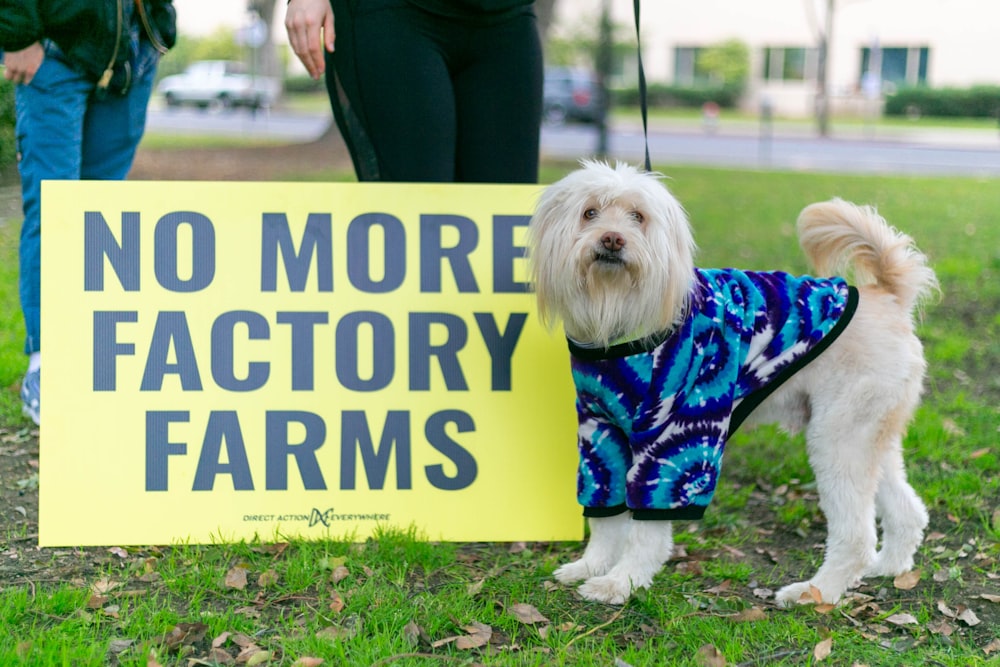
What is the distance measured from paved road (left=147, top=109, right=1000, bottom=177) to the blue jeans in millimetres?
12332

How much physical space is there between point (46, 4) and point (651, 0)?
41.8 meters

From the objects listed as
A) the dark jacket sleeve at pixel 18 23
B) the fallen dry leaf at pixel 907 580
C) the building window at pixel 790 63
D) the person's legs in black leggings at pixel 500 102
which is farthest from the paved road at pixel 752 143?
the fallen dry leaf at pixel 907 580

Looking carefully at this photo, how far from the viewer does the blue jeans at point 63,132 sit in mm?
3918

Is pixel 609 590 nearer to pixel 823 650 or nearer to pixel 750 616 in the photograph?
pixel 750 616

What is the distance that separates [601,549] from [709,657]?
2.20ft

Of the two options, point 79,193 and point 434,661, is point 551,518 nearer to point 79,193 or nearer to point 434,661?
point 434,661

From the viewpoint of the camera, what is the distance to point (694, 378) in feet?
10.1

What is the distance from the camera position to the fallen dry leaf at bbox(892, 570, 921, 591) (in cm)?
335

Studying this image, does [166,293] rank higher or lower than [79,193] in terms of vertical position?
lower

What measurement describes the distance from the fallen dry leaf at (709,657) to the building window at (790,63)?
4149 centimetres

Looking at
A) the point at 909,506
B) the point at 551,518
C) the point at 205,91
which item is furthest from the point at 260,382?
the point at 205,91

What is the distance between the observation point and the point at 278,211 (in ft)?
11.8

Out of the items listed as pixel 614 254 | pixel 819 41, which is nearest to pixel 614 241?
pixel 614 254

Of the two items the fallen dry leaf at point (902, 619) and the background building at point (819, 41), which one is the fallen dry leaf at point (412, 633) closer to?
the fallen dry leaf at point (902, 619)
